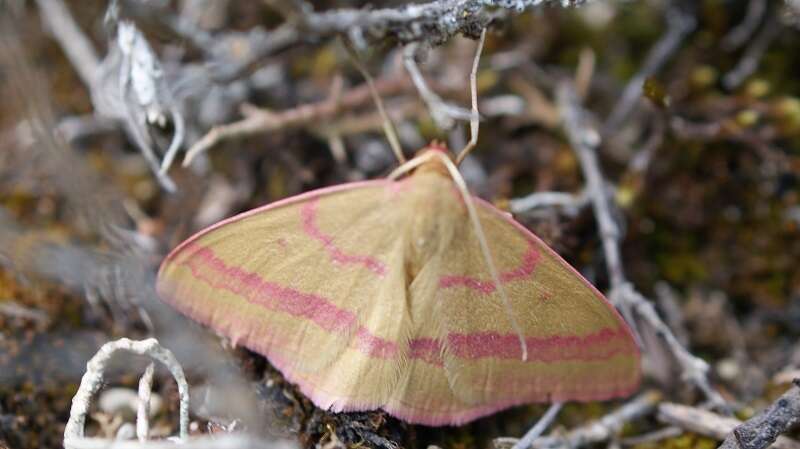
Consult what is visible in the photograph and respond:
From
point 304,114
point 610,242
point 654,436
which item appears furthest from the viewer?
point 304,114

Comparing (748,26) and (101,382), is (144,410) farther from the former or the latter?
(748,26)

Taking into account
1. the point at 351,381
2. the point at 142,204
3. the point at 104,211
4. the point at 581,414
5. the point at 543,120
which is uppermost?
the point at 142,204

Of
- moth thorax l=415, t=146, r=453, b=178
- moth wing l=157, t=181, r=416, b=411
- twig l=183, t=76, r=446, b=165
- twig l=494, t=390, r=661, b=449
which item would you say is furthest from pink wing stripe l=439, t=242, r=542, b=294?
twig l=183, t=76, r=446, b=165

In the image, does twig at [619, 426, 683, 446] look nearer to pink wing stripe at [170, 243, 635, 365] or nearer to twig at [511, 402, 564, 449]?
twig at [511, 402, 564, 449]

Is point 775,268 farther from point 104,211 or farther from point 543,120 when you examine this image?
→ point 104,211

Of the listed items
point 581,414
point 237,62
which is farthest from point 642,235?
point 237,62

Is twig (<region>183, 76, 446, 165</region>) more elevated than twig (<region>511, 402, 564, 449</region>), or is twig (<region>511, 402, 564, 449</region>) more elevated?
twig (<region>183, 76, 446, 165</region>)

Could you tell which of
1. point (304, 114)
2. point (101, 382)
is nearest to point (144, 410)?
point (101, 382)
